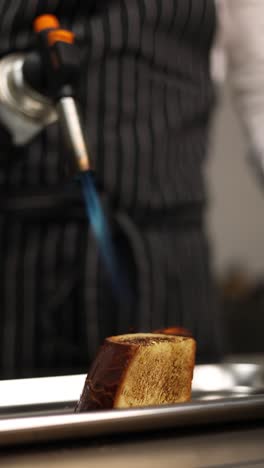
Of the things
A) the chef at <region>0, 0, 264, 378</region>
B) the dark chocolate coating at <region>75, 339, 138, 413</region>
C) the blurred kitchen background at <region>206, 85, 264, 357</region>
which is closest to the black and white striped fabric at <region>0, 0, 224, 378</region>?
the chef at <region>0, 0, 264, 378</region>

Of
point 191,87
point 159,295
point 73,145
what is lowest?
point 159,295

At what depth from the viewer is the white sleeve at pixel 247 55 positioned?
112cm

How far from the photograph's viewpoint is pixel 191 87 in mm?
1104

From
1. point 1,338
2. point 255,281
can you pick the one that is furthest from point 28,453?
point 255,281

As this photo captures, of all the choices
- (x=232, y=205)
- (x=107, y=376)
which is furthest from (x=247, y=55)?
(x=232, y=205)

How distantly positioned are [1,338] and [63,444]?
0.54 meters

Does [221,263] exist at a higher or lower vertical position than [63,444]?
higher

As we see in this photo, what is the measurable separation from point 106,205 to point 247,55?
1.16ft

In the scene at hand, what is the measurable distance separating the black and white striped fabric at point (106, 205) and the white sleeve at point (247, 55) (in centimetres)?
8

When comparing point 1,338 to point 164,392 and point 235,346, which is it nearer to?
point 164,392

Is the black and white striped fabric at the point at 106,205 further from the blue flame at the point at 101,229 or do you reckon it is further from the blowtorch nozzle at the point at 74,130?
the blowtorch nozzle at the point at 74,130

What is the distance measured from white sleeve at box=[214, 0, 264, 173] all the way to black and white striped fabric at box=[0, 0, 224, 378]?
8 cm

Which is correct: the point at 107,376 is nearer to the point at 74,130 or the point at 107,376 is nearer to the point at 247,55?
the point at 74,130

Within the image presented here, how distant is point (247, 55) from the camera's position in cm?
115
